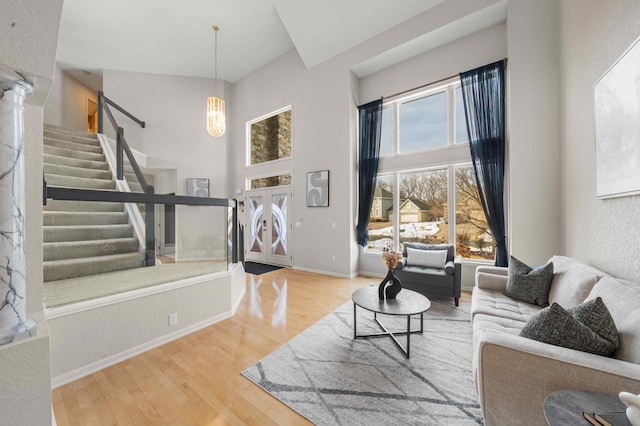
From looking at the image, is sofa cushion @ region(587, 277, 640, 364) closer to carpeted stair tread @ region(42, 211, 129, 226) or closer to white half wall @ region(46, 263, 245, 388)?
white half wall @ region(46, 263, 245, 388)

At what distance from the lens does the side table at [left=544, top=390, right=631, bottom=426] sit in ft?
2.83

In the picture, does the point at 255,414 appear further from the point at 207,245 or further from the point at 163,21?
the point at 163,21

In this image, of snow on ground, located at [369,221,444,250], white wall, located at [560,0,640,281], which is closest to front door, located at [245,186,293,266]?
snow on ground, located at [369,221,444,250]

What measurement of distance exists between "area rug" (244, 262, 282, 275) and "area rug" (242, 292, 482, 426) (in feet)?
9.95

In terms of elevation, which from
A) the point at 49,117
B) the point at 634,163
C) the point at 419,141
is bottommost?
the point at 634,163

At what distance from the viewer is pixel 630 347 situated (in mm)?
1185

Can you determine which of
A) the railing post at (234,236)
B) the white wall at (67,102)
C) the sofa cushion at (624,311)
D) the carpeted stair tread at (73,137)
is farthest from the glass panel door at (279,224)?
the white wall at (67,102)

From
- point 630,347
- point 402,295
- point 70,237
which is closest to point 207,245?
point 70,237

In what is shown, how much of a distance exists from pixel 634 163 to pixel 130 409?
376 cm

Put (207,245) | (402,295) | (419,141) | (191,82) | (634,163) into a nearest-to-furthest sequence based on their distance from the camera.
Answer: (634,163) < (402,295) < (207,245) < (419,141) < (191,82)

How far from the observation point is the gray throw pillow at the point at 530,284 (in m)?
2.31

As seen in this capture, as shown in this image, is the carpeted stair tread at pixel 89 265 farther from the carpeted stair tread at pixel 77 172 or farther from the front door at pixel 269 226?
the front door at pixel 269 226

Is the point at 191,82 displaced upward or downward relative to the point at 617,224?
upward

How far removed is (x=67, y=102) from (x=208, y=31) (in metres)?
4.63
